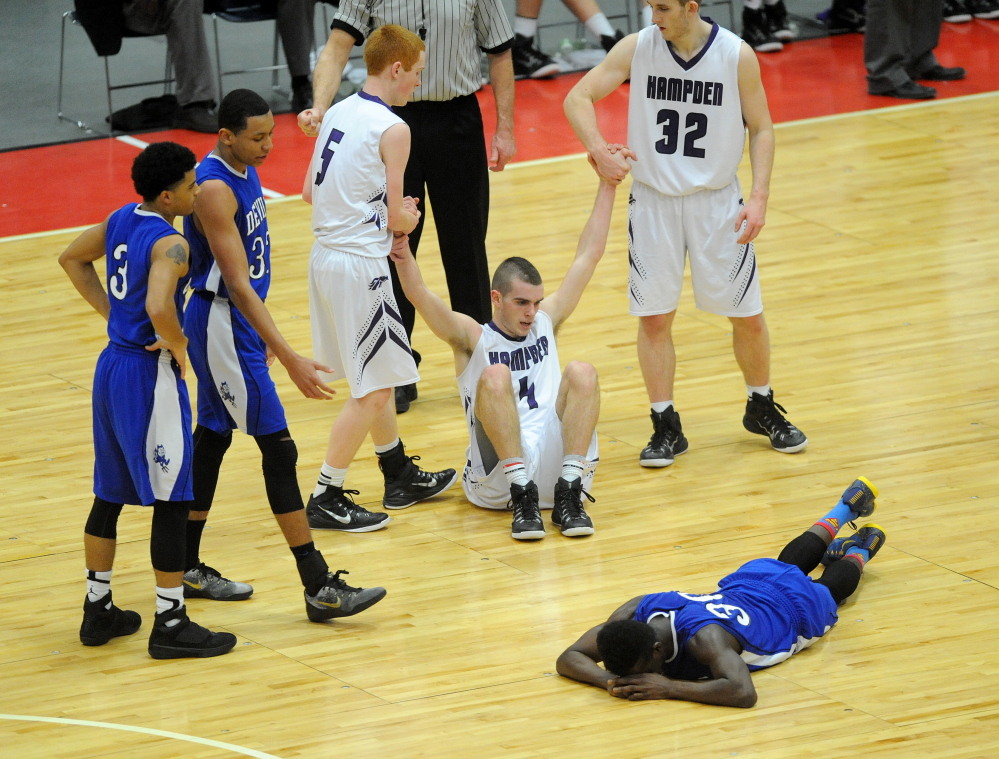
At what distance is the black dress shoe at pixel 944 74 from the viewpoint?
11.3 meters

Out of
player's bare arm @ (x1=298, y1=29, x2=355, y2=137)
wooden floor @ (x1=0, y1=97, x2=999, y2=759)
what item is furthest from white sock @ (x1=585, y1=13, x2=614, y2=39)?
player's bare arm @ (x1=298, y1=29, x2=355, y2=137)

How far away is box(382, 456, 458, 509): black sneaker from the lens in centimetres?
561

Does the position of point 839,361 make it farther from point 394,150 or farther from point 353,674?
point 353,674

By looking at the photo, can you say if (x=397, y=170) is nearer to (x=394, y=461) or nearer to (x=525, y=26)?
(x=394, y=461)

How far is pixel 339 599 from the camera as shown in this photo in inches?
182

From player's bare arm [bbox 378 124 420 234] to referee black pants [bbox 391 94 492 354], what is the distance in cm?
121

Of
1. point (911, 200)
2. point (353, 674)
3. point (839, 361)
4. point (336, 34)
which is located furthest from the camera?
point (911, 200)

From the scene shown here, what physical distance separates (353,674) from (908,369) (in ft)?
10.9

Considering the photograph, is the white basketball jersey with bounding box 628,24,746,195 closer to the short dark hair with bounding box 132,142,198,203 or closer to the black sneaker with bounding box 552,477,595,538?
the black sneaker with bounding box 552,477,595,538

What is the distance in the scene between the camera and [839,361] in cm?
672

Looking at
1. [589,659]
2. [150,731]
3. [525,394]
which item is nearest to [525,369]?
[525,394]

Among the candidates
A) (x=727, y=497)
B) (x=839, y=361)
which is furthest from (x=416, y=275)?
(x=839, y=361)

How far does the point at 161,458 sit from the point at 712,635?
1.71 m

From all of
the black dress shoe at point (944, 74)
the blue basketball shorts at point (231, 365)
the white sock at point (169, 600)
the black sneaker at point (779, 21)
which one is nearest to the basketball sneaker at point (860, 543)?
the blue basketball shorts at point (231, 365)
